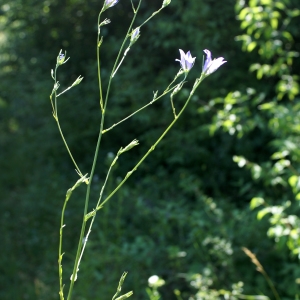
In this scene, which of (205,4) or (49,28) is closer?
(205,4)

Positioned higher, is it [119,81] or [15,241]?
[119,81]

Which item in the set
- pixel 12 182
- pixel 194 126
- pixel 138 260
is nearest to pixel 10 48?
pixel 12 182

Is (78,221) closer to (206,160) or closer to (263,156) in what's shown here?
(206,160)

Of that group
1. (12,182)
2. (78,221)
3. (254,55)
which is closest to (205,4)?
(254,55)

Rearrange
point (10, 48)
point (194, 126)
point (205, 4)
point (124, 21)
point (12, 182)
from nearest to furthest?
point (205, 4), point (194, 126), point (124, 21), point (12, 182), point (10, 48)

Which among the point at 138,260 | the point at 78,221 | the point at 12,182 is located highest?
the point at 138,260

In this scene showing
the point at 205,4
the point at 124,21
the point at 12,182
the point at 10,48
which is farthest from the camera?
the point at 10,48
